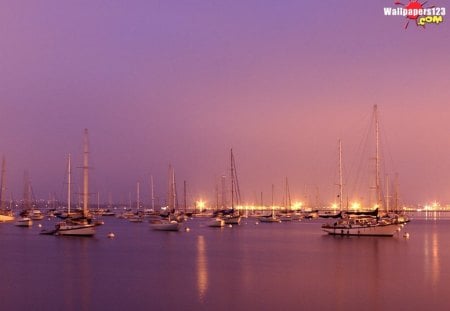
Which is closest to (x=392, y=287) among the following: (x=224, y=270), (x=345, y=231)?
(x=224, y=270)

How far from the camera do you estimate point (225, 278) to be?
35.4m

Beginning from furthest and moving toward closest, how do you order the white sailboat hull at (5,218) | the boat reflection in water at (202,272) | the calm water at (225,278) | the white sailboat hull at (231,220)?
the white sailboat hull at (5,218), the white sailboat hull at (231,220), the boat reflection in water at (202,272), the calm water at (225,278)

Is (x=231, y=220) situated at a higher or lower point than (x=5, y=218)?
lower

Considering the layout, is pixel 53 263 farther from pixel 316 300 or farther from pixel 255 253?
pixel 316 300

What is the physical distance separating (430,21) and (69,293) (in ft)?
107

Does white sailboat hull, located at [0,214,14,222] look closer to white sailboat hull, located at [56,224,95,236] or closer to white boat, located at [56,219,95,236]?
white boat, located at [56,219,95,236]

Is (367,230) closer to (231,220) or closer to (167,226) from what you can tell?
(167,226)

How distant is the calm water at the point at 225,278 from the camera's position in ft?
91.5

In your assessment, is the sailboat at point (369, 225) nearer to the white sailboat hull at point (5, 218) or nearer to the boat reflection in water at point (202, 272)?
the boat reflection in water at point (202, 272)

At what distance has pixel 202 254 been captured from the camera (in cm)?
5131

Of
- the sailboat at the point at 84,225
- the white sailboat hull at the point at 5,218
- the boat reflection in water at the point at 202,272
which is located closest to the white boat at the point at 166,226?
the sailboat at the point at 84,225

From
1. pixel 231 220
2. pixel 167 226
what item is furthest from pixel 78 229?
pixel 231 220

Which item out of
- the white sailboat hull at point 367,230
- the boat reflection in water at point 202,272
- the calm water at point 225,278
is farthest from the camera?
the white sailboat hull at point 367,230

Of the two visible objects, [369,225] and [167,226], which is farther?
[167,226]
